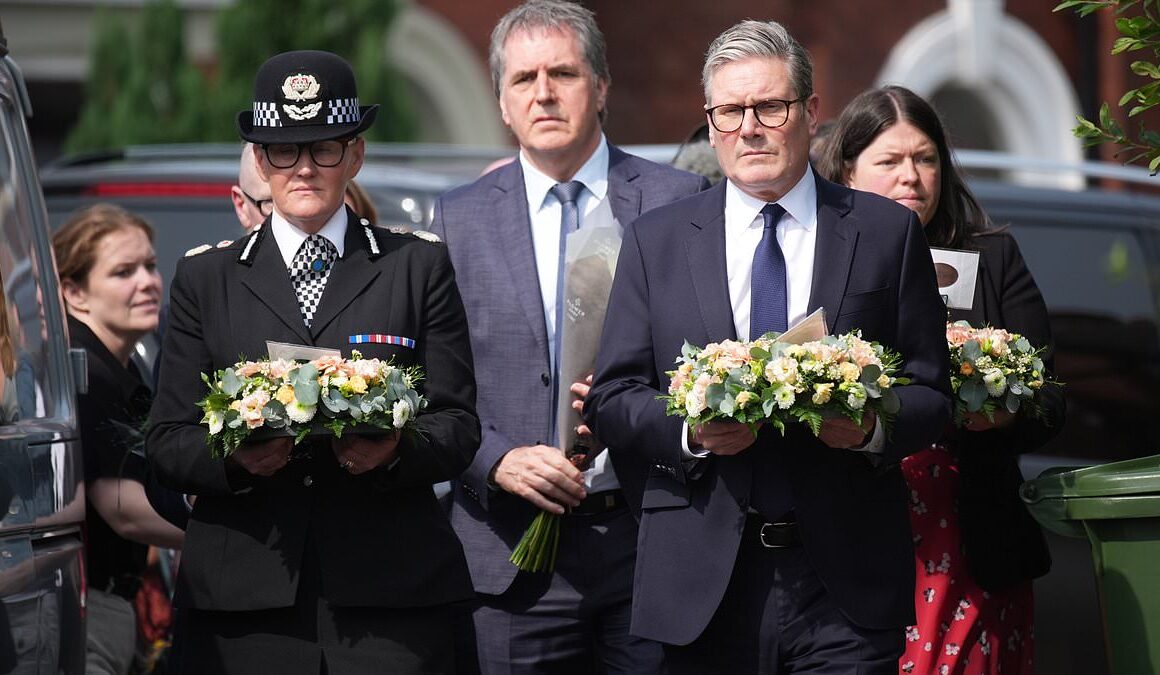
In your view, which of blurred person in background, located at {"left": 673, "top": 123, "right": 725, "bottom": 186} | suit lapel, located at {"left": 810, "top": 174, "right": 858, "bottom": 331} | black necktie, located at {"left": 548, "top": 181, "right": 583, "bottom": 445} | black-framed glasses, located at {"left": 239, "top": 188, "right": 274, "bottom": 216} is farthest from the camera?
blurred person in background, located at {"left": 673, "top": 123, "right": 725, "bottom": 186}

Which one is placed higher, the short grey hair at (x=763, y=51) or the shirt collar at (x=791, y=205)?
the short grey hair at (x=763, y=51)

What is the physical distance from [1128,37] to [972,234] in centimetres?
89

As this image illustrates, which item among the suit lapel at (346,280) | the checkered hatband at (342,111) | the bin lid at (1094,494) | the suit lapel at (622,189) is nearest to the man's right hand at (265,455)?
the suit lapel at (346,280)

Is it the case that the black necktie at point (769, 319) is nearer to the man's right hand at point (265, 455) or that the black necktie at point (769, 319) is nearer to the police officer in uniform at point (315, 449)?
the police officer in uniform at point (315, 449)

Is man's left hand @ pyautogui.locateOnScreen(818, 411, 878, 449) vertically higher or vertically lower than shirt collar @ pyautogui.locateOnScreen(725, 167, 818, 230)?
lower

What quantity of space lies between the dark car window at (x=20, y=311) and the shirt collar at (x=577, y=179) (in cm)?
136

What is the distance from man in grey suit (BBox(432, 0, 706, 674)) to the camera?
171 inches

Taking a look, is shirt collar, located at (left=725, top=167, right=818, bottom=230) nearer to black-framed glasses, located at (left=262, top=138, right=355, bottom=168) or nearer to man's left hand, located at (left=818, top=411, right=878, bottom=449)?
man's left hand, located at (left=818, top=411, right=878, bottom=449)

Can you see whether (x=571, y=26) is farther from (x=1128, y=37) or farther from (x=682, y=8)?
(x=682, y=8)

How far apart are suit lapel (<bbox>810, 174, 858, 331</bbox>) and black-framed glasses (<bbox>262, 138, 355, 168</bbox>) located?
1.12m

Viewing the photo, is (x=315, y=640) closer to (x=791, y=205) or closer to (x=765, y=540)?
(x=765, y=540)

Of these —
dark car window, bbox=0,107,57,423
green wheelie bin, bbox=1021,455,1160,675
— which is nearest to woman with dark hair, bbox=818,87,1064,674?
green wheelie bin, bbox=1021,455,1160,675

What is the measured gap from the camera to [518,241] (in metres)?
4.57

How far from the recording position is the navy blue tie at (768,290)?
3.80m
